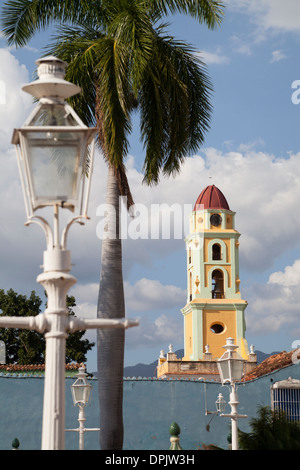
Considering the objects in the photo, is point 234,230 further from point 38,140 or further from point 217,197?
point 38,140

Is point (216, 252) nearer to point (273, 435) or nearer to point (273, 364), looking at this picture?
point (273, 364)

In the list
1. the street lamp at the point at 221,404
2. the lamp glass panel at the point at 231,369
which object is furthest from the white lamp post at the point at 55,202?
the street lamp at the point at 221,404

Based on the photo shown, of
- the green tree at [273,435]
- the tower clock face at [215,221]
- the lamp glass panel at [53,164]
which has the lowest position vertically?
the green tree at [273,435]

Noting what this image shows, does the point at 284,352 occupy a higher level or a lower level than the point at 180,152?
lower

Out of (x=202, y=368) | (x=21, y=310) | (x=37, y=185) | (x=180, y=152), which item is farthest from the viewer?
(x=21, y=310)

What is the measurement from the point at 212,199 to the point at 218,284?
5.52 metres

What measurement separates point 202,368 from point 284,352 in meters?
8.60

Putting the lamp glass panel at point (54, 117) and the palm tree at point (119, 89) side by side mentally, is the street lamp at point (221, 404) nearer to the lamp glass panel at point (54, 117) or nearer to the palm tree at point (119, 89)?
the palm tree at point (119, 89)

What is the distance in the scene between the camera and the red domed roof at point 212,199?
48.2 meters

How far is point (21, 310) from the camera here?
142 feet

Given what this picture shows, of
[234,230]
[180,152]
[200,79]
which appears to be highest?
[234,230]

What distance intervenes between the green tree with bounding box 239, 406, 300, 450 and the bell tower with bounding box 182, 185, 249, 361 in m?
34.1

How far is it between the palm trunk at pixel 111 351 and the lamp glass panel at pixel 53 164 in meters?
9.00
